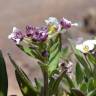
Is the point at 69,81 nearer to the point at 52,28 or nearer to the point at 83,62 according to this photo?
the point at 83,62

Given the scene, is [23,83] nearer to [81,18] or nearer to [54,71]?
[54,71]

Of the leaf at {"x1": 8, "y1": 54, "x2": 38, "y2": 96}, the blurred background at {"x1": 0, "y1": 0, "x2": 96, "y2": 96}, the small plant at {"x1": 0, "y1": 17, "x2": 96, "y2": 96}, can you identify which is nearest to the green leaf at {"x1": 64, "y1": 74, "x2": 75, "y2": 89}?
the small plant at {"x1": 0, "y1": 17, "x2": 96, "y2": 96}

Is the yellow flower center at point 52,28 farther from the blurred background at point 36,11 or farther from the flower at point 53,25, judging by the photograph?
the blurred background at point 36,11

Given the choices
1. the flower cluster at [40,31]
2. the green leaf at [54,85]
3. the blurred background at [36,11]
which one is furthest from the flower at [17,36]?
the blurred background at [36,11]

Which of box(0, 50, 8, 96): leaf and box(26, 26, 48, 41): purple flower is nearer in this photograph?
box(26, 26, 48, 41): purple flower

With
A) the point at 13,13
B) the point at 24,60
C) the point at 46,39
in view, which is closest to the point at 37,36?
the point at 46,39

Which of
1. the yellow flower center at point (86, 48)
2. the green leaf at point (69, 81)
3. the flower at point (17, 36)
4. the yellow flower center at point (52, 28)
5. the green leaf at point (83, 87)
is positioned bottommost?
the green leaf at point (83, 87)

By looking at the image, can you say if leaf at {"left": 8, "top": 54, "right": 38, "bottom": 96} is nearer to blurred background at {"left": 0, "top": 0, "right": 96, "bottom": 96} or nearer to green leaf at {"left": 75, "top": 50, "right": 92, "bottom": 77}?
green leaf at {"left": 75, "top": 50, "right": 92, "bottom": 77}

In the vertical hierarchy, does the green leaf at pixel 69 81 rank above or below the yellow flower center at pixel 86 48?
below

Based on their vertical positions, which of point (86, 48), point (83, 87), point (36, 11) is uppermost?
point (36, 11)

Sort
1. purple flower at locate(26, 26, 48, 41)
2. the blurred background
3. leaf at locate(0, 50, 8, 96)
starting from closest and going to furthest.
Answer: purple flower at locate(26, 26, 48, 41) < leaf at locate(0, 50, 8, 96) < the blurred background

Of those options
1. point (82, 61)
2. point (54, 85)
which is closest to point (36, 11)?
point (82, 61)
